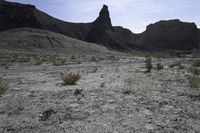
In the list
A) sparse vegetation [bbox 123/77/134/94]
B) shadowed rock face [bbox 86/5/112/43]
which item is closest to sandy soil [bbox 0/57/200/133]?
sparse vegetation [bbox 123/77/134/94]

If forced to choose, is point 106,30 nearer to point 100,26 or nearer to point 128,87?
point 100,26

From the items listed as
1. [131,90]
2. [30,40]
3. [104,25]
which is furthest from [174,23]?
[131,90]

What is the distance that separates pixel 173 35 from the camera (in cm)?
18862

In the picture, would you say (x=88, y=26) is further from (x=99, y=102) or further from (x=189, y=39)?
(x=99, y=102)

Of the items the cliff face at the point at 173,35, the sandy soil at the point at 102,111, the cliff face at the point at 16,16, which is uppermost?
the cliff face at the point at 16,16

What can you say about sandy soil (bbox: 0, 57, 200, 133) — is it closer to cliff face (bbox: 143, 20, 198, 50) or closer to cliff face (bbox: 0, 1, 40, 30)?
cliff face (bbox: 0, 1, 40, 30)

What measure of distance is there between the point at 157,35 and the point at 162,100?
7316 inches

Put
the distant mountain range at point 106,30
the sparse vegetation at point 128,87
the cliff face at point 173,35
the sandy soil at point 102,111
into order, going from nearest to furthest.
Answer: the sandy soil at point 102,111, the sparse vegetation at point 128,87, the distant mountain range at point 106,30, the cliff face at point 173,35

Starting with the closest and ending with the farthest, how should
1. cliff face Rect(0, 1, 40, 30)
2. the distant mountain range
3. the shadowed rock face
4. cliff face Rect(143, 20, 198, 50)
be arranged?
cliff face Rect(0, 1, 40, 30) < the distant mountain range < the shadowed rock face < cliff face Rect(143, 20, 198, 50)

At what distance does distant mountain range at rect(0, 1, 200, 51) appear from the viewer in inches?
4983

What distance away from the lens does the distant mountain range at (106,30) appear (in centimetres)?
12656

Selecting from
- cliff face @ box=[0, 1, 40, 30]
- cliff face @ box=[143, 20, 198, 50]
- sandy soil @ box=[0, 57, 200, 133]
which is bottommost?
sandy soil @ box=[0, 57, 200, 133]

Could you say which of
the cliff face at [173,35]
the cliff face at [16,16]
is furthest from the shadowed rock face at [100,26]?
the cliff face at [16,16]

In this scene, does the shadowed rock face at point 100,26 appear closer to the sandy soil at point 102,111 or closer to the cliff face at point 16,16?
the cliff face at point 16,16
